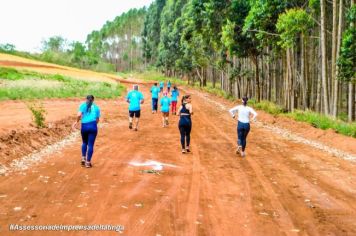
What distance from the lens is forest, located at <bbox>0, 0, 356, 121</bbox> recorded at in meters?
22.4

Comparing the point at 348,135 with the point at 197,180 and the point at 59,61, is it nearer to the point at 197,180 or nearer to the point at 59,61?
the point at 197,180

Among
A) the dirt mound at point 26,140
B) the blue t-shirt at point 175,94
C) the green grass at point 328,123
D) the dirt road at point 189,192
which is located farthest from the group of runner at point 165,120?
the green grass at point 328,123

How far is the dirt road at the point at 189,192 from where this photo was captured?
22.7ft

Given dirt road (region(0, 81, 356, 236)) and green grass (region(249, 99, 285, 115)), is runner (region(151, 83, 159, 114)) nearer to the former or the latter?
green grass (region(249, 99, 285, 115))

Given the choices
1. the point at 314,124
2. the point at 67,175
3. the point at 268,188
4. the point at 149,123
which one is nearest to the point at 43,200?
the point at 67,175

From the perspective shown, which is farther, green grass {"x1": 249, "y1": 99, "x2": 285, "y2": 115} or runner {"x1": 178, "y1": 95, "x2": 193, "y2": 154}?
green grass {"x1": 249, "y1": 99, "x2": 285, "y2": 115}

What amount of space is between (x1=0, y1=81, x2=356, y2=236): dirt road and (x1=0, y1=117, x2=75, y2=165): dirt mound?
0.82m

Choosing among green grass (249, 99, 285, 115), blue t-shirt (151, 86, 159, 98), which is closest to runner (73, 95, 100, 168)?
blue t-shirt (151, 86, 159, 98)

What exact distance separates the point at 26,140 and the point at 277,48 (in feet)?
68.6

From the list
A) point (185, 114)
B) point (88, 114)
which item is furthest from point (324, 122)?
point (88, 114)

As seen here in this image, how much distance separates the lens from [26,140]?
1337 centimetres

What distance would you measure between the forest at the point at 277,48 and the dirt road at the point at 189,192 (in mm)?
9619

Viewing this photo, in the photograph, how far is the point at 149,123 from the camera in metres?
21.4

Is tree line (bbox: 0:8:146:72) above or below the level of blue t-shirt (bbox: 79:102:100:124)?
above
